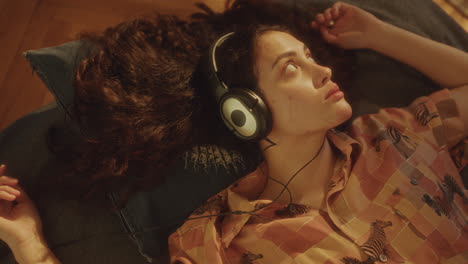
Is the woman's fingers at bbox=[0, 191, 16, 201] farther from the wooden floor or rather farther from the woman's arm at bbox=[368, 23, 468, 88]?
the woman's arm at bbox=[368, 23, 468, 88]

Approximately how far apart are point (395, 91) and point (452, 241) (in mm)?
541

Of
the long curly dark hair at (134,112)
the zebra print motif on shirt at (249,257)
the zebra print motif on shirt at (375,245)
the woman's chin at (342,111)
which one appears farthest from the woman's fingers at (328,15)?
the zebra print motif on shirt at (249,257)

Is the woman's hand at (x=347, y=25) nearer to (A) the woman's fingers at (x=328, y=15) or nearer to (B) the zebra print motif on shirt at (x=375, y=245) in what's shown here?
(A) the woman's fingers at (x=328, y=15)

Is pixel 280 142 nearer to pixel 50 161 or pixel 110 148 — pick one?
pixel 110 148

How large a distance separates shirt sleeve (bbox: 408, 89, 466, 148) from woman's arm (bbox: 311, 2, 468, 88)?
92 millimetres

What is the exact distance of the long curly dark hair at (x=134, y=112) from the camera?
1.05 metres

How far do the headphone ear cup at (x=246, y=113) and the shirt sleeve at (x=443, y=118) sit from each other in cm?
58

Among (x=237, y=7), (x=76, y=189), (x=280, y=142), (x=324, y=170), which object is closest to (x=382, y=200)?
(x=324, y=170)

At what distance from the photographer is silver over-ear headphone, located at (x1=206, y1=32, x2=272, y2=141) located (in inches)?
35.7

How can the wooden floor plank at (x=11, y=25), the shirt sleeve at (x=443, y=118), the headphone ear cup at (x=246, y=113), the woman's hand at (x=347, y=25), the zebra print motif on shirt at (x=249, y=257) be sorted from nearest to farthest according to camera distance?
the headphone ear cup at (x=246, y=113)
the zebra print motif on shirt at (x=249, y=257)
the shirt sleeve at (x=443, y=118)
the woman's hand at (x=347, y=25)
the wooden floor plank at (x=11, y=25)

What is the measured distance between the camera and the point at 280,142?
1047 mm

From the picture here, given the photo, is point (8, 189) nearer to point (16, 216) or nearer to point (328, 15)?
point (16, 216)

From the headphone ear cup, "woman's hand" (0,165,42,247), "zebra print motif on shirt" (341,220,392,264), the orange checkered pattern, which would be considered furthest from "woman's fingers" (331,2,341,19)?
"woman's hand" (0,165,42,247)

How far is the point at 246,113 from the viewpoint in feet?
3.03
